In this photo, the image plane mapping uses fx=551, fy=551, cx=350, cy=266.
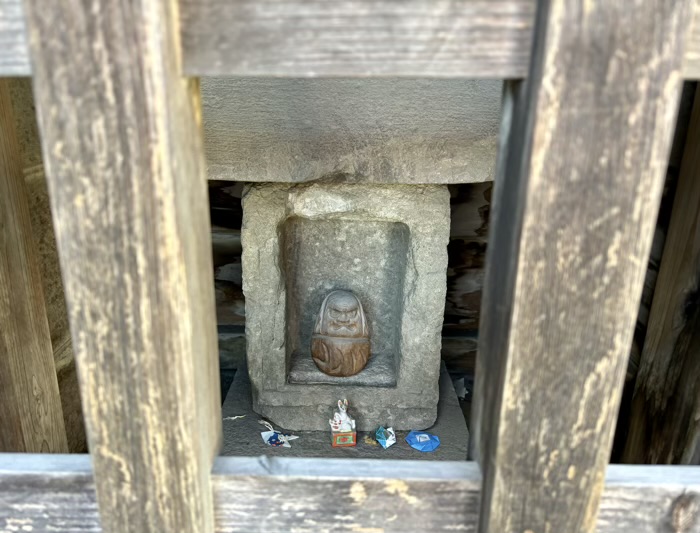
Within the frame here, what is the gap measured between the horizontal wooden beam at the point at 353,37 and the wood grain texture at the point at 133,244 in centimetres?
4

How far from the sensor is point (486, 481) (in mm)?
688

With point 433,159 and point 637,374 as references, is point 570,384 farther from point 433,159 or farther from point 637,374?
point 637,374

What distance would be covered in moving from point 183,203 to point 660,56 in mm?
482

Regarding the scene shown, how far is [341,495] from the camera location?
709 mm

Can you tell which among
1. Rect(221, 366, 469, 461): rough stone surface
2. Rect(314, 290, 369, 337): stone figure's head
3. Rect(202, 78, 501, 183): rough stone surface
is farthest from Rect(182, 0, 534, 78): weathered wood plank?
Rect(221, 366, 469, 461): rough stone surface

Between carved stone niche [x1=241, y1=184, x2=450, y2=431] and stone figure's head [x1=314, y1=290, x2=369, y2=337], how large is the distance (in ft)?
0.27

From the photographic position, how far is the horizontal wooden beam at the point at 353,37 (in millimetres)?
520

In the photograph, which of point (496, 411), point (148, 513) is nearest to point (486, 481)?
point (496, 411)

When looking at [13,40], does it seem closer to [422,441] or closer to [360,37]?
[360,37]

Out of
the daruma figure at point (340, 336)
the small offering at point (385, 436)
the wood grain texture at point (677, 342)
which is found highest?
the wood grain texture at point (677, 342)

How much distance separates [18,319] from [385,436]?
1.28 metres

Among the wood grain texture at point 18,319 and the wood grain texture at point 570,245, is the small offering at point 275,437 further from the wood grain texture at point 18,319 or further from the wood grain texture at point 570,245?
the wood grain texture at point 570,245

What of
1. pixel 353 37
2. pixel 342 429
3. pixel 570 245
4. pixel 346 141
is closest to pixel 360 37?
pixel 353 37

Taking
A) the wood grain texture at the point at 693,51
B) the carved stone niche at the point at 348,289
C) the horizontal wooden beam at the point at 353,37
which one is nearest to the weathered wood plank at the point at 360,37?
the horizontal wooden beam at the point at 353,37
